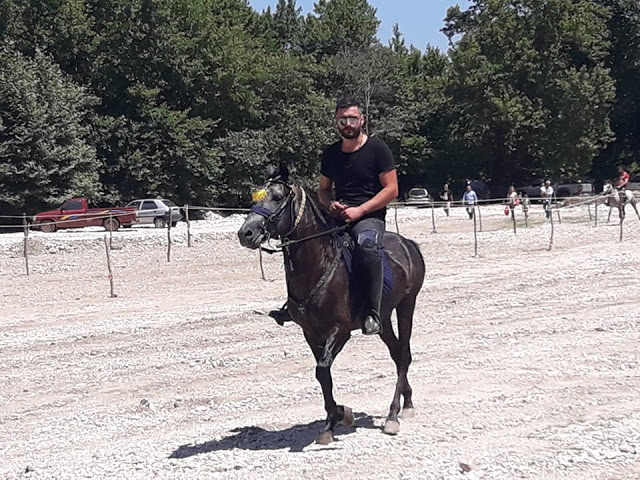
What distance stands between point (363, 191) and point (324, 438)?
2.12 m

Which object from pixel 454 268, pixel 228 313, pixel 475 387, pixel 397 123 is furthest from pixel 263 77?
pixel 475 387

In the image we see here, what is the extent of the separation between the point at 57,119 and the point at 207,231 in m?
16.7

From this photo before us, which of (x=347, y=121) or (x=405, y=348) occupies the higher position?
(x=347, y=121)

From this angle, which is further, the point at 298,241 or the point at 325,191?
the point at 325,191

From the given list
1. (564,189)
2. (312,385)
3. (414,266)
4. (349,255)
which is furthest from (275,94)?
(349,255)

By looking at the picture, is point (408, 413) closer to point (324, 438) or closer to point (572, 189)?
point (324, 438)

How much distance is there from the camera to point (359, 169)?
25.0 feet

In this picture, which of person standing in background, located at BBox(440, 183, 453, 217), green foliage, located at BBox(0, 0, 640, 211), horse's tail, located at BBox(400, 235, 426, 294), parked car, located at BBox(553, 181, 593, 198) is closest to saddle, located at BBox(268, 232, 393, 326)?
horse's tail, located at BBox(400, 235, 426, 294)

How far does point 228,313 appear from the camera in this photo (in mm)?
16656

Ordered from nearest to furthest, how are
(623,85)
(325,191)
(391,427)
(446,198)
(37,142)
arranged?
(391,427)
(325,191)
(37,142)
(446,198)
(623,85)

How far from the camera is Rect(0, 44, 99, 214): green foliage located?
154ft

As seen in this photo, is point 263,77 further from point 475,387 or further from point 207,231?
point 475,387

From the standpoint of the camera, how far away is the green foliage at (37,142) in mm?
46969

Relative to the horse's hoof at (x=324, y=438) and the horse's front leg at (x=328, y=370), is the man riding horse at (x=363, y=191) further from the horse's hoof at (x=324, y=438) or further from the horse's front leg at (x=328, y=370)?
the horse's hoof at (x=324, y=438)
